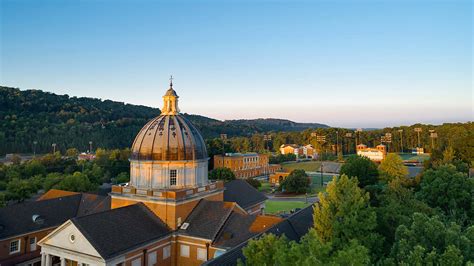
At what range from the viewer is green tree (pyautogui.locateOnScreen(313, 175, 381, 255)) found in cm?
2383

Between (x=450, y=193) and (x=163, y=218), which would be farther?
(x=450, y=193)

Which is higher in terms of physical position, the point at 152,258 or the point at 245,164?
the point at 245,164

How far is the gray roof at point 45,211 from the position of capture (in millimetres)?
32281

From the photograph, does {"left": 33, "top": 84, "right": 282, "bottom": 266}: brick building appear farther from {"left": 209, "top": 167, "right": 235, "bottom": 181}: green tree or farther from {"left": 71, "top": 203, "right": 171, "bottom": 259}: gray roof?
{"left": 209, "top": 167, "right": 235, "bottom": 181}: green tree

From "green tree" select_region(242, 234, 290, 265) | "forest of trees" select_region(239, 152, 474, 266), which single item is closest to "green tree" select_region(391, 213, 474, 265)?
"forest of trees" select_region(239, 152, 474, 266)

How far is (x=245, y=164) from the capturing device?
10488cm

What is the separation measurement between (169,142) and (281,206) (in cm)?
3324

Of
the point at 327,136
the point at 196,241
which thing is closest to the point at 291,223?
the point at 196,241

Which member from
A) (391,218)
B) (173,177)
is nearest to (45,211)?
(173,177)

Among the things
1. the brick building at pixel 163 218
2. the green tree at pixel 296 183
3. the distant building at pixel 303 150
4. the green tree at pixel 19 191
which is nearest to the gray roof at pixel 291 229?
the brick building at pixel 163 218

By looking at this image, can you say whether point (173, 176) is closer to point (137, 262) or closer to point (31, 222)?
point (137, 262)

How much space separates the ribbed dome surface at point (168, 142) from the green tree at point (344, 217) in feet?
43.9

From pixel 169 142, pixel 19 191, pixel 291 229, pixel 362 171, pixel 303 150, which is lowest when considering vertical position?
pixel 291 229

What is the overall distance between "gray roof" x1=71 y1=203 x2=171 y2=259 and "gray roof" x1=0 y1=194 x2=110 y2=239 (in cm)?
798
